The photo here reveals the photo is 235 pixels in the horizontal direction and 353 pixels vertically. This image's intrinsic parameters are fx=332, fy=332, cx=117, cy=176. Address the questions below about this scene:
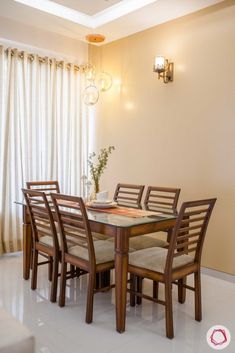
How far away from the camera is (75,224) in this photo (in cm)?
256

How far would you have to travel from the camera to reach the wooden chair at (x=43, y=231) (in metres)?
2.85

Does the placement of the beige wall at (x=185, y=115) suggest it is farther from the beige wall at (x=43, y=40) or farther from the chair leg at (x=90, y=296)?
the chair leg at (x=90, y=296)

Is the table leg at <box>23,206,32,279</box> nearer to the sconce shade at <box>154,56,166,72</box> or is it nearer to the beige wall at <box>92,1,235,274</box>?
the beige wall at <box>92,1,235,274</box>

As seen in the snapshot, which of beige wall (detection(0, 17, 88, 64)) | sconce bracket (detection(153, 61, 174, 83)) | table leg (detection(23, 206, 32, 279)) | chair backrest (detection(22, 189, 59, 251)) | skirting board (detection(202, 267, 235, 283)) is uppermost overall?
beige wall (detection(0, 17, 88, 64))

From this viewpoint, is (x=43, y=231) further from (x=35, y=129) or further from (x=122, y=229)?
(x=35, y=129)

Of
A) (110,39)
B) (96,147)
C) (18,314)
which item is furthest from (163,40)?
(18,314)

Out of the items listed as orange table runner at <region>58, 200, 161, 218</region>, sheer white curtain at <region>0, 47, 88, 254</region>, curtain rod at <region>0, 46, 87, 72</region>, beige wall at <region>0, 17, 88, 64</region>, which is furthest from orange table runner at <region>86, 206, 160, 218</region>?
beige wall at <region>0, 17, 88, 64</region>

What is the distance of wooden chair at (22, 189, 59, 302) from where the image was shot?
9.36ft

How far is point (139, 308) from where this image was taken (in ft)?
9.18

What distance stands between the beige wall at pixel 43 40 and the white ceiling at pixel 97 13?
13 centimetres

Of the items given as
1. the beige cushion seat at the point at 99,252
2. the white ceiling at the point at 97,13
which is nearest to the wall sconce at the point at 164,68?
the white ceiling at the point at 97,13

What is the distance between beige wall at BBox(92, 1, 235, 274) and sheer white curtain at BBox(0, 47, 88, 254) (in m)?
0.51

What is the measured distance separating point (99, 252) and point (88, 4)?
2840 mm

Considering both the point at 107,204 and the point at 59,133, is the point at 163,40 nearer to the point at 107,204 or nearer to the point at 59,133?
the point at 59,133
